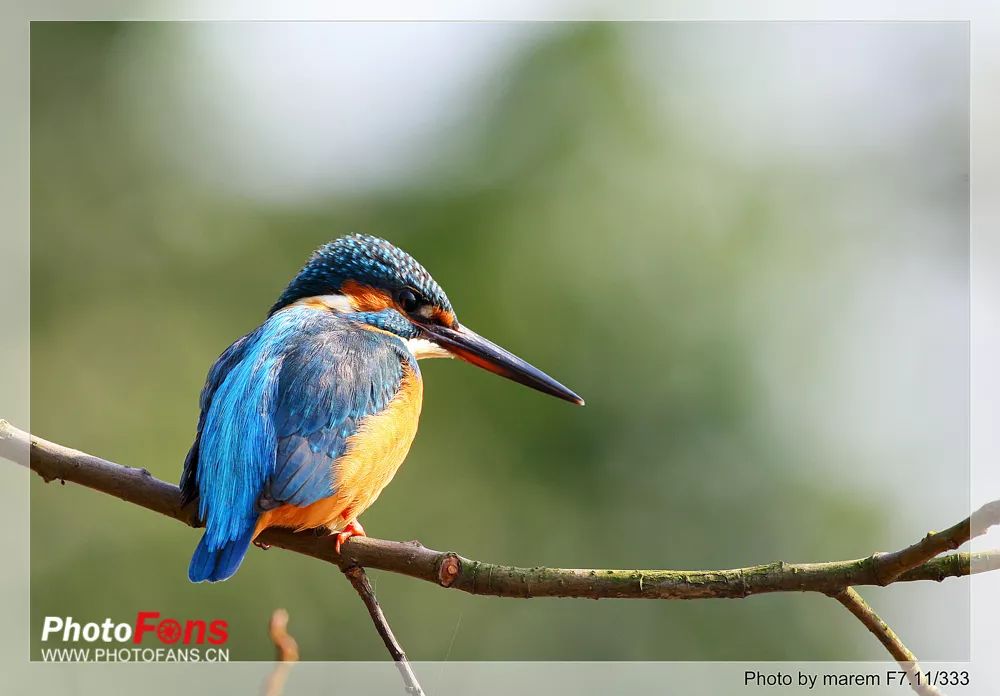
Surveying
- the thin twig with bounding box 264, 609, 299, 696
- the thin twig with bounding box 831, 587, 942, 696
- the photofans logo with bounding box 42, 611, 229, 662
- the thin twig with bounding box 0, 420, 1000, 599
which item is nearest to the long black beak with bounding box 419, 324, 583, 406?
the thin twig with bounding box 0, 420, 1000, 599

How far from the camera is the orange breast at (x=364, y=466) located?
1.83 metres

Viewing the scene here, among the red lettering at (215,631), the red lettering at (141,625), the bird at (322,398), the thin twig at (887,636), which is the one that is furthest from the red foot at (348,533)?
the thin twig at (887,636)

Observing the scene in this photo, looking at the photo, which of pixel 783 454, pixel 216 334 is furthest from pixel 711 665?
pixel 216 334

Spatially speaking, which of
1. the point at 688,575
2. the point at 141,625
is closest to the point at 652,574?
the point at 688,575

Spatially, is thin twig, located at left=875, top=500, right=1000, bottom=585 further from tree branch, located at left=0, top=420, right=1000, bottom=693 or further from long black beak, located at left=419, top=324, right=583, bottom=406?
long black beak, located at left=419, top=324, right=583, bottom=406

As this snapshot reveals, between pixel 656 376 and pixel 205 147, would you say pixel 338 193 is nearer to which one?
pixel 205 147

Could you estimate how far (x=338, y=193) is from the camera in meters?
3.63

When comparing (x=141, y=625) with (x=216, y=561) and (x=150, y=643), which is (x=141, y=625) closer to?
(x=150, y=643)

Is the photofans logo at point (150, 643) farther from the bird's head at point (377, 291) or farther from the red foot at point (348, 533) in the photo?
the bird's head at point (377, 291)

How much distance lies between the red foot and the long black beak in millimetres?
541

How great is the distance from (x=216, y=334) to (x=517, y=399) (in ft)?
4.04

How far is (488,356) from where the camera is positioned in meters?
2.37

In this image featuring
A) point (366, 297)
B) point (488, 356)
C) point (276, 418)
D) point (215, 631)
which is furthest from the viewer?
point (488, 356)

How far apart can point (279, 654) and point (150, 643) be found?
0.83 meters
